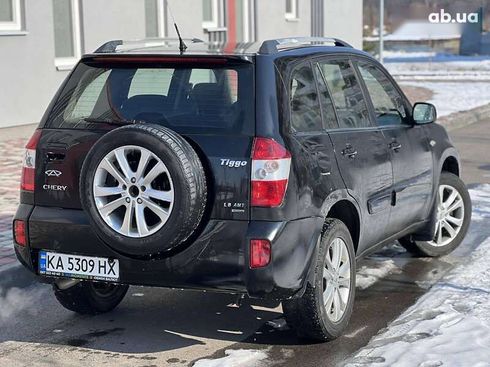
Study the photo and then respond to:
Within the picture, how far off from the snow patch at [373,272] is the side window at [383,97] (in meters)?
1.16

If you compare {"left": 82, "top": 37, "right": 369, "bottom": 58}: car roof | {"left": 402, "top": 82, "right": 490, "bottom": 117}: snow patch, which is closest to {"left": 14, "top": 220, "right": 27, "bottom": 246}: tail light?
{"left": 82, "top": 37, "right": 369, "bottom": 58}: car roof

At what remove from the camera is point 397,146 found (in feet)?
20.5

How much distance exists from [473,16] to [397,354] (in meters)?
35.2

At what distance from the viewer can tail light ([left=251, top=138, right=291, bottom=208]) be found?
4758 mm

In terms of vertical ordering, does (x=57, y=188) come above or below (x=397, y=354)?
above

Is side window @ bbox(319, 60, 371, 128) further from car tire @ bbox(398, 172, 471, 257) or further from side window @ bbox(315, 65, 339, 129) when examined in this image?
car tire @ bbox(398, 172, 471, 257)

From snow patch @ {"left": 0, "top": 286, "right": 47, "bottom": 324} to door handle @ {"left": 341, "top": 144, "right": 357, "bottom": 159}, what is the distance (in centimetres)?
230

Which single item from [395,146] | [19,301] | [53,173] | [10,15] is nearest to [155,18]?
[10,15]

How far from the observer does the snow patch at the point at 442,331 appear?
4.86 meters

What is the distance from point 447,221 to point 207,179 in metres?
3.18

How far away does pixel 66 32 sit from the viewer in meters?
15.7

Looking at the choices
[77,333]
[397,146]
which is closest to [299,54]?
[397,146]

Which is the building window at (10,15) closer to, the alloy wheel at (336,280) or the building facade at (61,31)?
the building facade at (61,31)

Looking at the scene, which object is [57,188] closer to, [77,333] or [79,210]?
[79,210]
